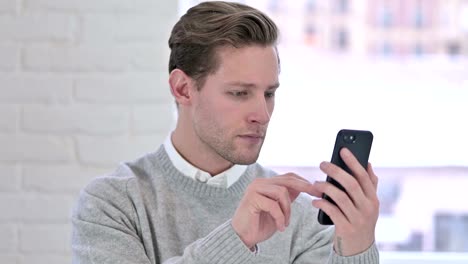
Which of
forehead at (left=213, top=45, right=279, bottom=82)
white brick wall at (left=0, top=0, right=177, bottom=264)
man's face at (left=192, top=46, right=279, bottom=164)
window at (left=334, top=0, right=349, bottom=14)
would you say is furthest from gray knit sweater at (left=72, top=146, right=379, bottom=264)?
window at (left=334, top=0, right=349, bottom=14)

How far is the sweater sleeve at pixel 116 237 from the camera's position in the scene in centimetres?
154

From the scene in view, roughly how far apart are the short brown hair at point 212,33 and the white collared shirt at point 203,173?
16 cm

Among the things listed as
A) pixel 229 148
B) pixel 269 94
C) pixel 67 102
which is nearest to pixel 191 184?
pixel 229 148

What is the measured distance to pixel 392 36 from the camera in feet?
8.41

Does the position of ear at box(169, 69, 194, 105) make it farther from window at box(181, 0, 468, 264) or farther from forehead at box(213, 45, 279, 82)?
window at box(181, 0, 468, 264)

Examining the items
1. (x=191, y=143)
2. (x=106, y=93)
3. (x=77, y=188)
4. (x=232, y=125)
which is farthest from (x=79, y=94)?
(x=232, y=125)

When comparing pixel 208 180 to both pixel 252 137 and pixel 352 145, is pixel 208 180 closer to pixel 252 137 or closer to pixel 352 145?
pixel 252 137

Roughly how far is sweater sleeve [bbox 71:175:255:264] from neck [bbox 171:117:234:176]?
16cm

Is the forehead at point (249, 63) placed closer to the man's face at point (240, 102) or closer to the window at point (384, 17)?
the man's face at point (240, 102)

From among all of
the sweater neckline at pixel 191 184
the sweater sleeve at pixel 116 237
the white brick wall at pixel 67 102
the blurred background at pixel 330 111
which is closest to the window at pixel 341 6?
the blurred background at pixel 330 111

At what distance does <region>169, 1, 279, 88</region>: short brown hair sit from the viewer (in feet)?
5.86

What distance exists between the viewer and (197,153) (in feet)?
6.14

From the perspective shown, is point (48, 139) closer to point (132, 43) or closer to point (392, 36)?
point (132, 43)

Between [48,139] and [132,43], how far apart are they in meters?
0.33
